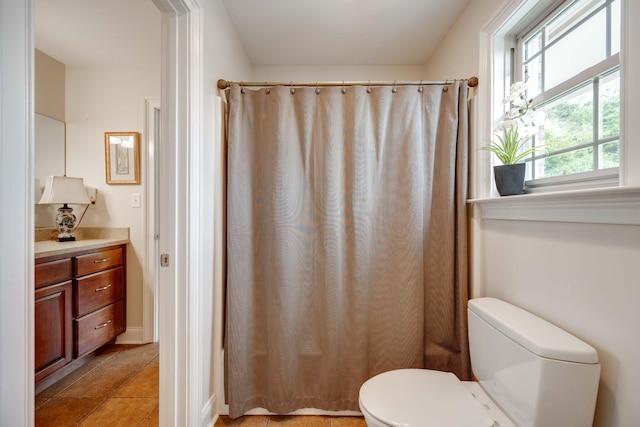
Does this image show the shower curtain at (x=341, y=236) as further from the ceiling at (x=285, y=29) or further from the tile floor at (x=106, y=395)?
the tile floor at (x=106, y=395)

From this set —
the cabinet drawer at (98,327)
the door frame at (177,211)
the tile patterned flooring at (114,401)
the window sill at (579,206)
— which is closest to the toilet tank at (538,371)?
the window sill at (579,206)

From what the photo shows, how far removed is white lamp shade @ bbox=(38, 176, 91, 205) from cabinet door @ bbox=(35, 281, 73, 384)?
68 centimetres

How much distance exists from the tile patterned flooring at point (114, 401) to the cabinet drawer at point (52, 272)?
0.72 meters

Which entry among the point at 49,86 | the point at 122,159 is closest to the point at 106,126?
the point at 122,159

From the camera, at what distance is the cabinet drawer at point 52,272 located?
60.5 inches

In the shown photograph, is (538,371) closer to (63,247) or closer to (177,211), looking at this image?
(177,211)

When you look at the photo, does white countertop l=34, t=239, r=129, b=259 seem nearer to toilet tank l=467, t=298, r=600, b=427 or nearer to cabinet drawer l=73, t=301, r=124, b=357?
cabinet drawer l=73, t=301, r=124, b=357

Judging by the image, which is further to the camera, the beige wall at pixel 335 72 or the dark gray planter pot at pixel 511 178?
the beige wall at pixel 335 72

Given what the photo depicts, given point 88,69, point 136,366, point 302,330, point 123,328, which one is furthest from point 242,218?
point 88,69

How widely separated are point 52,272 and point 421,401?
2119 mm

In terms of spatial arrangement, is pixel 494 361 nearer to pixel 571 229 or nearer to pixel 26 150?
pixel 571 229

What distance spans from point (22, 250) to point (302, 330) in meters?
1.21

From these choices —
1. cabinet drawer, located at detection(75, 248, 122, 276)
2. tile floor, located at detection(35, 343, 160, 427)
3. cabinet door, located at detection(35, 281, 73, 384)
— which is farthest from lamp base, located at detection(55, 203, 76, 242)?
tile floor, located at detection(35, 343, 160, 427)

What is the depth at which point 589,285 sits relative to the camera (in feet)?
2.75
